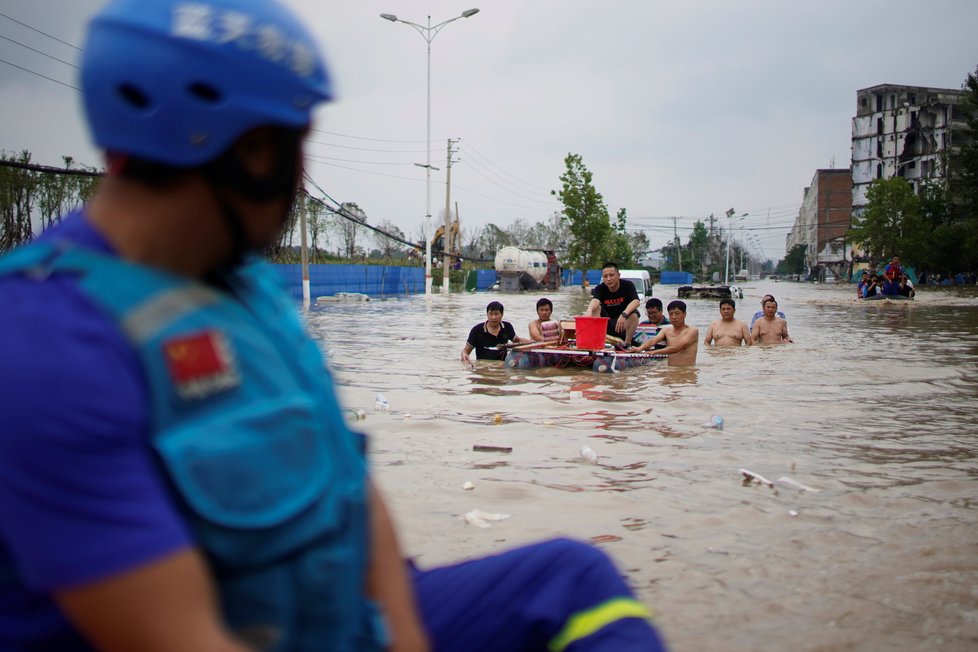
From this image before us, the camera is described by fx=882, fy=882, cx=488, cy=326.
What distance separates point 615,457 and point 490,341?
7946 millimetres

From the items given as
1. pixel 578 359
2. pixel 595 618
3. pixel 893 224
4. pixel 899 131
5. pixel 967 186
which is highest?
pixel 899 131

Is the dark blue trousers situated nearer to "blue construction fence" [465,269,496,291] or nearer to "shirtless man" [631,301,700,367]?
"shirtless man" [631,301,700,367]

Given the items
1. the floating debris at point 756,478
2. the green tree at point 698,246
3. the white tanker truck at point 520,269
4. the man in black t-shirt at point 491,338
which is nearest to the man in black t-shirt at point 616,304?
the man in black t-shirt at point 491,338

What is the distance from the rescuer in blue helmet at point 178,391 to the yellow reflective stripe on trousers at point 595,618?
0.35 meters

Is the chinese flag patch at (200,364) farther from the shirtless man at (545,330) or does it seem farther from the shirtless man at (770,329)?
the shirtless man at (770,329)

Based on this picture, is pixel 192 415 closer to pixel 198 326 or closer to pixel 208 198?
pixel 198 326

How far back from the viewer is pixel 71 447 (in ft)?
3.38

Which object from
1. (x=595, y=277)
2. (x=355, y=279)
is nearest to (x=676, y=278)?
(x=595, y=277)

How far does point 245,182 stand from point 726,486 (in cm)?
509

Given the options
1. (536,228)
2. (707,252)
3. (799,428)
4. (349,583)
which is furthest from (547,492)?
(707,252)

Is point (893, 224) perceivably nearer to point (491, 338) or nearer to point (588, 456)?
point (491, 338)

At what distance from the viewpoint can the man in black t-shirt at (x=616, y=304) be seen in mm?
14562

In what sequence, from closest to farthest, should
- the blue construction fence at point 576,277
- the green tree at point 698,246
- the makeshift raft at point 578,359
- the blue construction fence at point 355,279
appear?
the makeshift raft at point 578,359, the blue construction fence at point 355,279, the blue construction fence at point 576,277, the green tree at point 698,246

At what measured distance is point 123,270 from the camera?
1.17 meters
